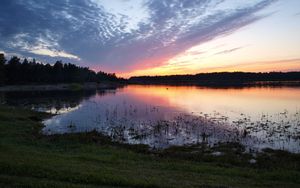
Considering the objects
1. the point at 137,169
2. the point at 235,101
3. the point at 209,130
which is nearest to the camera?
the point at 137,169

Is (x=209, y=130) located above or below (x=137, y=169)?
below

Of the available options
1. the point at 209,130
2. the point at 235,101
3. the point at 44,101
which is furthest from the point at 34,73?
the point at 209,130

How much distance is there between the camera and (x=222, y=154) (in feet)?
66.2

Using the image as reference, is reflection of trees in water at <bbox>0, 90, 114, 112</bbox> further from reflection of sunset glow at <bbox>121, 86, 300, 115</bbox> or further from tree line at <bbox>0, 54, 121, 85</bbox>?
tree line at <bbox>0, 54, 121, 85</bbox>

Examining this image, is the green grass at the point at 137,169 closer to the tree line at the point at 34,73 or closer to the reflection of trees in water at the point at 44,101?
the reflection of trees in water at the point at 44,101

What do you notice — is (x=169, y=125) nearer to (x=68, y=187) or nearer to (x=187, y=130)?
(x=187, y=130)

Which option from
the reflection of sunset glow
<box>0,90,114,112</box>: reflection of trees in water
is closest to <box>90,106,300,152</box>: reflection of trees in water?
the reflection of sunset glow

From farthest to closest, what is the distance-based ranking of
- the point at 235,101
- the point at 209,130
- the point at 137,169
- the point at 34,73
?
the point at 34,73
the point at 235,101
the point at 209,130
the point at 137,169

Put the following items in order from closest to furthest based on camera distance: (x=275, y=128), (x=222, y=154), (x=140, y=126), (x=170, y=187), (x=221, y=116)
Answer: (x=170, y=187), (x=222, y=154), (x=275, y=128), (x=140, y=126), (x=221, y=116)

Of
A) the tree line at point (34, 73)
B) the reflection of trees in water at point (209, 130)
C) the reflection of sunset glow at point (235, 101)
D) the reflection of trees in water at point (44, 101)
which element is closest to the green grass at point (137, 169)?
the reflection of trees in water at point (209, 130)

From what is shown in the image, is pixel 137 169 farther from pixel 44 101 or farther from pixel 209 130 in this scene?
pixel 44 101

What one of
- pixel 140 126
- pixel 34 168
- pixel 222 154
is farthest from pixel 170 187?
pixel 140 126

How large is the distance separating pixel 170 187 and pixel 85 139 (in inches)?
574

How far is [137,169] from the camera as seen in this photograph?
47.1ft
